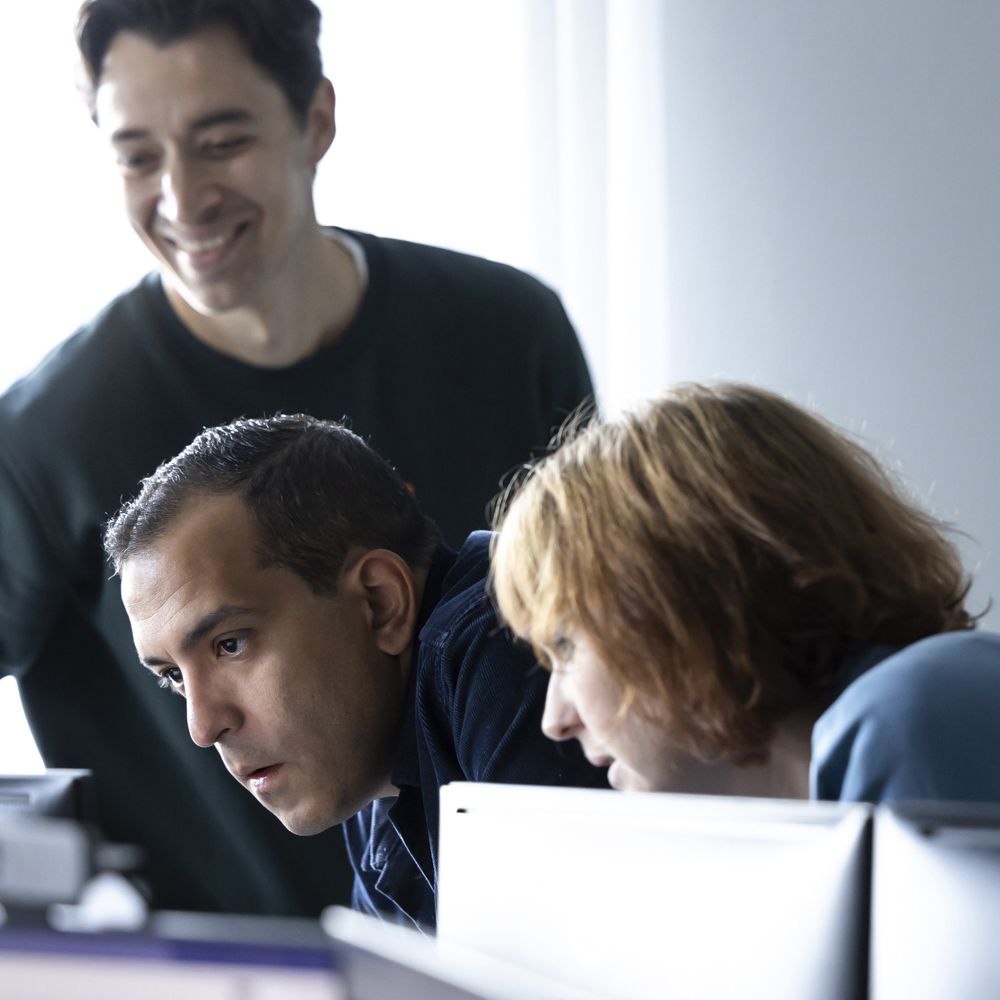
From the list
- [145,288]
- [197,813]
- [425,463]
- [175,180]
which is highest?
[175,180]

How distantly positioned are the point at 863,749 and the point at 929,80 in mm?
1767

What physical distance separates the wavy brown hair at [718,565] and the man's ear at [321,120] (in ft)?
3.88

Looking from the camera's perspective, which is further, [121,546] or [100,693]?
[100,693]

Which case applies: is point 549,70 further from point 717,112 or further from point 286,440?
point 286,440

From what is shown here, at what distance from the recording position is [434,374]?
7.22 feet

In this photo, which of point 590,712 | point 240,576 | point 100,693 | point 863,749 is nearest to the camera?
point 863,749

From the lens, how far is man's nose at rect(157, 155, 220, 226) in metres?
2.07

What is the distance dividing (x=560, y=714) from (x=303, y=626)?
49cm

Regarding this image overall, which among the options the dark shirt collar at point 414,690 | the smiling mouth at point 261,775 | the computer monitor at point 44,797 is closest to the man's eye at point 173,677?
the smiling mouth at point 261,775

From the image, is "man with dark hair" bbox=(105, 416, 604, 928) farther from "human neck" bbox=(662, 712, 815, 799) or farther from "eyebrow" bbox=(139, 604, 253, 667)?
"human neck" bbox=(662, 712, 815, 799)

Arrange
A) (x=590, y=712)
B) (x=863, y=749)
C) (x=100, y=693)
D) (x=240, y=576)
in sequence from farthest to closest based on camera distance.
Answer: (x=100, y=693) → (x=240, y=576) → (x=590, y=712) → (x=863, y=749)

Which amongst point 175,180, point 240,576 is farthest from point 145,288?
point 240,576

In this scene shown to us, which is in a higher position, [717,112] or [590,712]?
[717,112]

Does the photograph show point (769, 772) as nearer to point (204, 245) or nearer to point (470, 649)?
point (470, 649)
